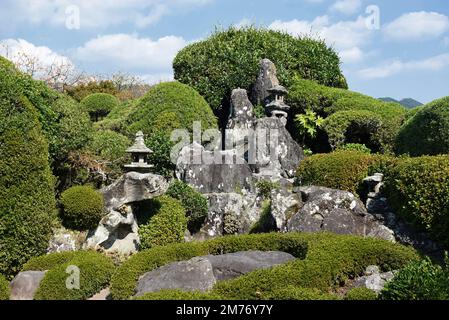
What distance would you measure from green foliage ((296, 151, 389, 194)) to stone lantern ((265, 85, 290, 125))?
521 cm

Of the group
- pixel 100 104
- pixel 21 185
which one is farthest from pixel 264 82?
pixel 21 185

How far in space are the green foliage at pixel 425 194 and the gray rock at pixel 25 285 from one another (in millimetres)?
7287

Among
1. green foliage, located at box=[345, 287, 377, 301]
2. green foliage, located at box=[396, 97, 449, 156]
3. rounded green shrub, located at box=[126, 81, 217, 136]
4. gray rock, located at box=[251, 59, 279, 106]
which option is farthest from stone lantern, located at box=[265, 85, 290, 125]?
green foliage, located at box=[345, 287, 377, 301]

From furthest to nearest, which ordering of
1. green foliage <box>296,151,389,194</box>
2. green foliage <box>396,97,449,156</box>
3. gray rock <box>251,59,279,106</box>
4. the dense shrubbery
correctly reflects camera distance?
gray rock <box>251,59,279,106</box> → the dense shrubbery → green foliage <box>396,97,449,156</box> → green foliage <box>296,151,389,194</box>

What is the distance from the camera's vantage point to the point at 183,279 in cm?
741

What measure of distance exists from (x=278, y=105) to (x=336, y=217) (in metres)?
7.85

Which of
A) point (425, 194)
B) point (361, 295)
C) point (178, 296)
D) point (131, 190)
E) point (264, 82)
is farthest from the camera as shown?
point (264, 82)

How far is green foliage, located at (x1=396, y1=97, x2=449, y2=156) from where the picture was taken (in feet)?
43.4

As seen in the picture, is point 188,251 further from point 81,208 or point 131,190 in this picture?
point 81,208

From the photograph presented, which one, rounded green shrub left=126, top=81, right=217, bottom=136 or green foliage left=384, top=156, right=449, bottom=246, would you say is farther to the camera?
rounded green shrub left=126, top=81, right=217, bottom=136

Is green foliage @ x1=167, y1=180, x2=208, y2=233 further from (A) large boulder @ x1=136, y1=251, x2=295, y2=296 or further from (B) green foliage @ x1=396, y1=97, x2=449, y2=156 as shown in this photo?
(B) green foliage @ x1=396, y1=97, x2=449, y2=156

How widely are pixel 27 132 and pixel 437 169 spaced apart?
27.1 feet

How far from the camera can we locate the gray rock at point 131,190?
10734mm

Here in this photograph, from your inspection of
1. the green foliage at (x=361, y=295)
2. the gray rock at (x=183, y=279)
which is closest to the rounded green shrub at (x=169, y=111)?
the gray rock at (x=183, y=279)
